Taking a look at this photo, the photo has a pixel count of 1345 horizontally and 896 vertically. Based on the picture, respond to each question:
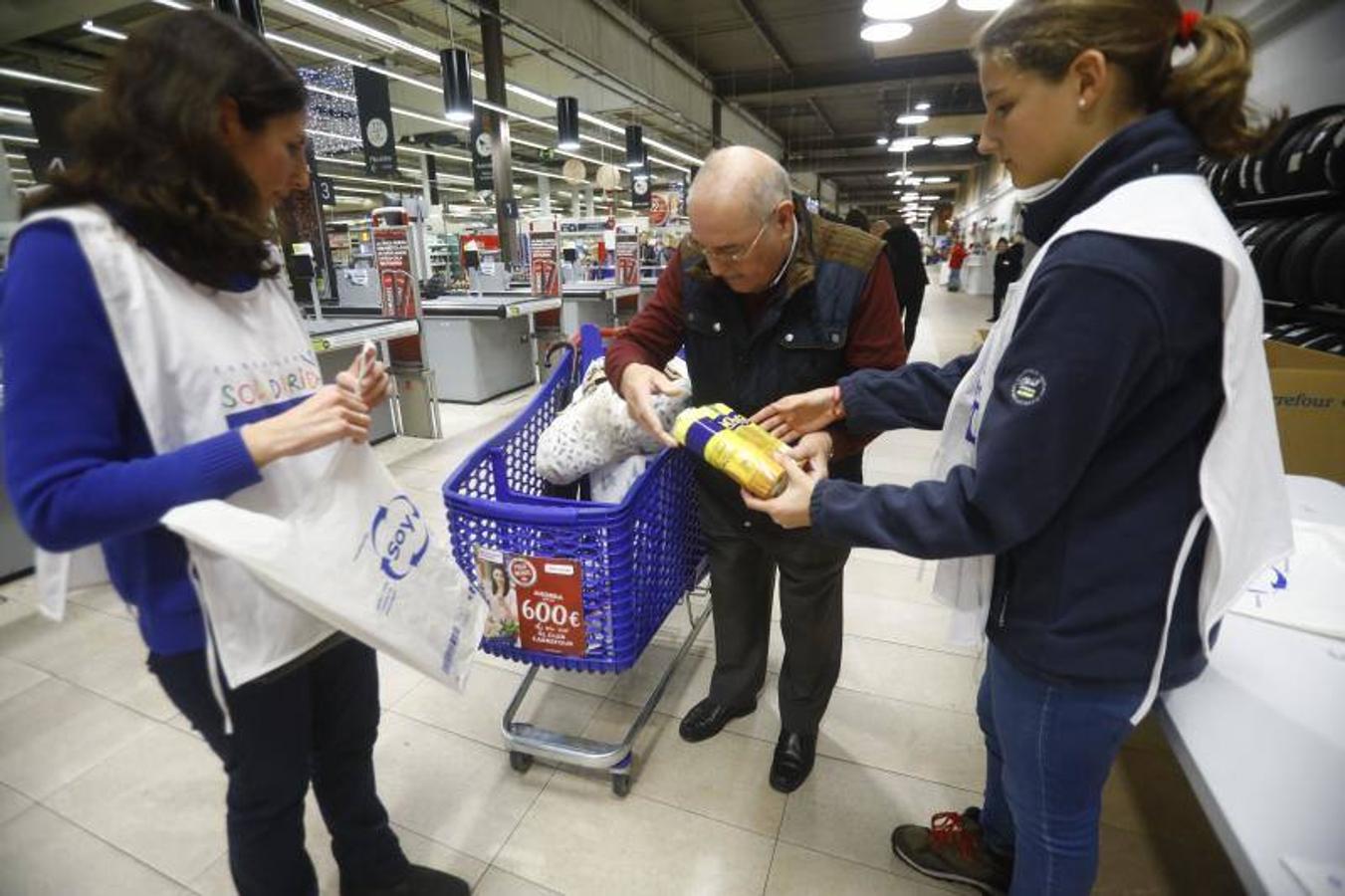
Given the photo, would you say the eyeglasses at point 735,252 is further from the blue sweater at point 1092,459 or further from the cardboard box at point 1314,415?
the cardboard box at point 1314,415

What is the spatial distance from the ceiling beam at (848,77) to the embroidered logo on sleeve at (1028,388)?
13.0 metres

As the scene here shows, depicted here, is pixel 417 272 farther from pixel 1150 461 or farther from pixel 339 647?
pixel 1150 461

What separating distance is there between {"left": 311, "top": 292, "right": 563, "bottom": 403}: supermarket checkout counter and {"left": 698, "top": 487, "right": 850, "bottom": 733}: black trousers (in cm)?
478

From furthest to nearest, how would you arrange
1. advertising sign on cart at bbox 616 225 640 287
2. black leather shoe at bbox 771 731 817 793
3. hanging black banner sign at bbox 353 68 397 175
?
1. advertising sign on cart at bbox 616 225 640 287
2. hanging black banner sign at bbox 353 68 397 175
3. black leather shoe at bbox 771 731 817 793

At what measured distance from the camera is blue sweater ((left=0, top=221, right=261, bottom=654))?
2.72 feet

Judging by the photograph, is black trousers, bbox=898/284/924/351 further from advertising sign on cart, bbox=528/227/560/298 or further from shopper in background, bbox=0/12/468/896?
shopper in background, bbox=0/12/468/896

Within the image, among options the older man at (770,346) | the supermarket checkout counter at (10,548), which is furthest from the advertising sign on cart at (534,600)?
the supermarket checkout counter at (10,548)

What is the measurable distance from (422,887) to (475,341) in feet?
17.8

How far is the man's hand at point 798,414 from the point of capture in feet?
4.83

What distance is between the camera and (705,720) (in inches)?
84.6

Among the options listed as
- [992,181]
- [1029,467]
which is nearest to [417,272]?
[1029,467]

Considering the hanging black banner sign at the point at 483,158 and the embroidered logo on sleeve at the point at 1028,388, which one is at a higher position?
the hanging black banner sign at the point at 483,158

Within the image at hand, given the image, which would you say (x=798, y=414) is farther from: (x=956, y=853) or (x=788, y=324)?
(x=956, y=853)

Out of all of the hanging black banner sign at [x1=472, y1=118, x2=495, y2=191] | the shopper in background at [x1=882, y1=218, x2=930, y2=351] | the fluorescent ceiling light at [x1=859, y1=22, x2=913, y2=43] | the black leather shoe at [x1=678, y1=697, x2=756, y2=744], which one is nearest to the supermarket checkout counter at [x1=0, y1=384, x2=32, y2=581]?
the black leather shoe at [x1=678, y1=697, x2=756, y2=744]
